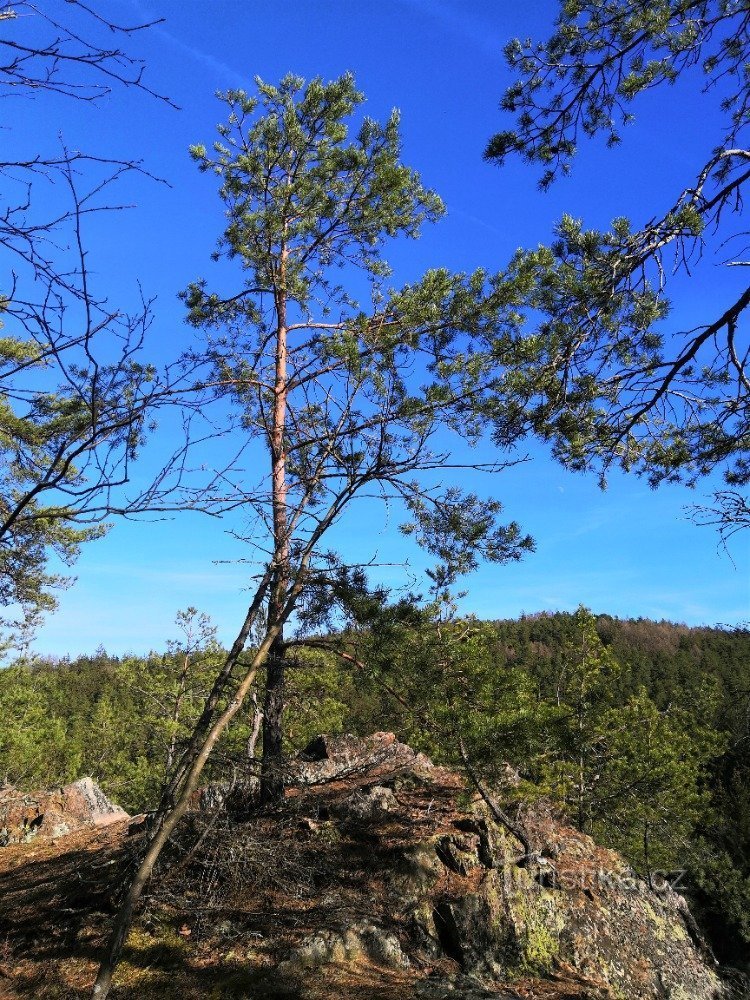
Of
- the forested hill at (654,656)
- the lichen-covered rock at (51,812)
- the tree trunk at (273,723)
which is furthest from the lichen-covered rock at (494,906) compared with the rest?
the lichen-covered rock at (51,812)

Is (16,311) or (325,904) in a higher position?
(16,311)

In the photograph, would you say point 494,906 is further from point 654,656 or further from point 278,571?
point 654,656

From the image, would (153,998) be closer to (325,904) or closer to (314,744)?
(325,904)

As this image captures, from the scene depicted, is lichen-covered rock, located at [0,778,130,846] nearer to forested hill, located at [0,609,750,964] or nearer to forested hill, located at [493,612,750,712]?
forested hill, located at [0,609,750,964]

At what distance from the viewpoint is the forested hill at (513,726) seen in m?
5.76

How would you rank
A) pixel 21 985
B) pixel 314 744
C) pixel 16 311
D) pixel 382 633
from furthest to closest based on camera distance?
pixel 314 744 < pixel 382 633 < pixel 21 985 < pixel 16 311

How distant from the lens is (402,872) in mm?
6211

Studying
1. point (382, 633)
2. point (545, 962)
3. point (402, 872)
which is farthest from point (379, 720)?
point (545, 962)

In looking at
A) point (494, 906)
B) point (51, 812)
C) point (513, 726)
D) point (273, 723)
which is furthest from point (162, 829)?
point (51, 812)

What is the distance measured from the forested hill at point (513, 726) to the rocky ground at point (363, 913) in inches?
31.1

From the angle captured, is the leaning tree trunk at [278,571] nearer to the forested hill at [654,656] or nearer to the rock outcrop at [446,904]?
the rock outcrop at [446,904]

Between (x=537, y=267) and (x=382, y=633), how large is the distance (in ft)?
14.1

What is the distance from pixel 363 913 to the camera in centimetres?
564

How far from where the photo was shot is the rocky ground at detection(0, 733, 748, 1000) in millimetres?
4777
